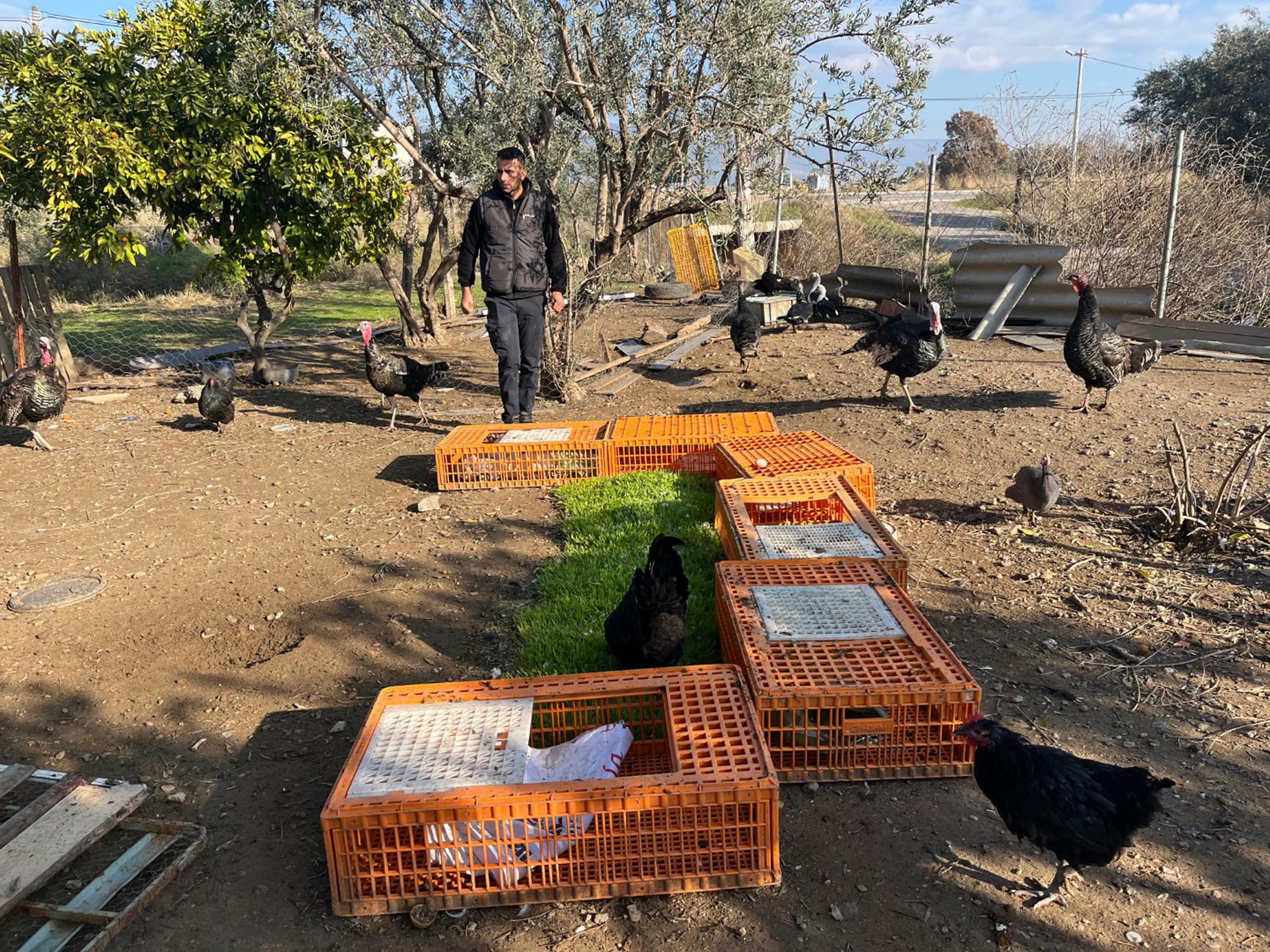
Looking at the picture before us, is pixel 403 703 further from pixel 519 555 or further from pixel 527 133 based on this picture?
pixel 527 133

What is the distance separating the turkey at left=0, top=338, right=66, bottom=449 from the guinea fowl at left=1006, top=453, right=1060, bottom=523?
890 centimetres

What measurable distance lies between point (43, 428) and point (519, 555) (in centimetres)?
687

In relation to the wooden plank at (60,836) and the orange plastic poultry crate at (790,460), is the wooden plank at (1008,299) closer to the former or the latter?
the orange plastic poultry crate at (790,460)

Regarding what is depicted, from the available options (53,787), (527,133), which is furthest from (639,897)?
(527,133)

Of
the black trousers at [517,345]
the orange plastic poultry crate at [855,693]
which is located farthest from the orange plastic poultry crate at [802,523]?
the black trousers at [517,345]

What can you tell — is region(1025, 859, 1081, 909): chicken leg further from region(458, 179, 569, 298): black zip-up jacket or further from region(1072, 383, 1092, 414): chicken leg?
region(1072, 383, 1092, 414): chicken leg

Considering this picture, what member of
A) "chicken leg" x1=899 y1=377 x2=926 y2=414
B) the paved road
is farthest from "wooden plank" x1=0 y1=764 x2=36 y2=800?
the paved road

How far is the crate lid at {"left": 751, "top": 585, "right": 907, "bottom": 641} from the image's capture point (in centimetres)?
347

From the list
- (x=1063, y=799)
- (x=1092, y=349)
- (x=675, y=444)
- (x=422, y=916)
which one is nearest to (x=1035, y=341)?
(x=1092, y=349)

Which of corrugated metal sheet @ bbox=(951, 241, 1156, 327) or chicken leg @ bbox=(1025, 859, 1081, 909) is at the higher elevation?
corrugated metal sheet @ bbox=(951, 241, 1156, 327)

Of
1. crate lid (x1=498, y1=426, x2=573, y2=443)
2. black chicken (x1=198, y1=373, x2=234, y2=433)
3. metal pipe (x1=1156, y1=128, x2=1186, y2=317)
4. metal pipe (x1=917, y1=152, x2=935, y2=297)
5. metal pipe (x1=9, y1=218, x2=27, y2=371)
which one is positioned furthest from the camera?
metal pipe (x1=917, y1=152, x2=935, y2=297)

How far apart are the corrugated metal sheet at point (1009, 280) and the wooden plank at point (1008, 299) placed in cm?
7

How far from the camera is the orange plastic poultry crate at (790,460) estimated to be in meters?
5.39

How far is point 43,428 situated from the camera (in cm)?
901
